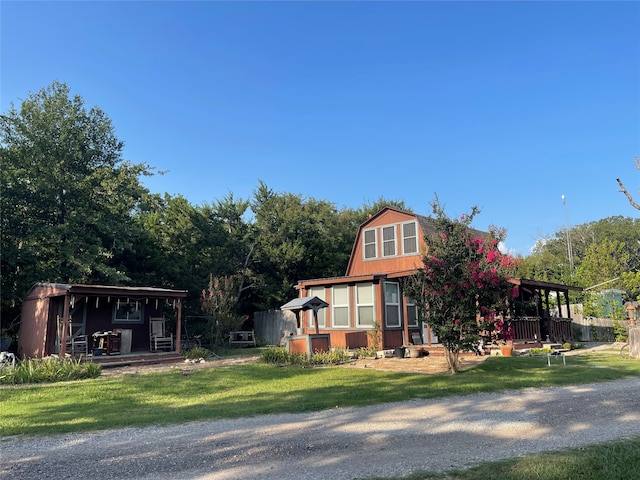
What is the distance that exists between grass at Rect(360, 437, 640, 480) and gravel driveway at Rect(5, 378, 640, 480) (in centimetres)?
22

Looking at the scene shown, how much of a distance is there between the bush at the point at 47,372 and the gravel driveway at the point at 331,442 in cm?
618

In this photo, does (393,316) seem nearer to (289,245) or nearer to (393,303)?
(393,303)

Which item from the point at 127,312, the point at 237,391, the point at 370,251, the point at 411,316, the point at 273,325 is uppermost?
the point at 370,251

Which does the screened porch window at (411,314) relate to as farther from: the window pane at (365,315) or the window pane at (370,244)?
the window pane at (370,244)

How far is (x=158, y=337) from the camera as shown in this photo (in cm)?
1812

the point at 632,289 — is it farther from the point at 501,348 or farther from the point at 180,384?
the point at 180,384

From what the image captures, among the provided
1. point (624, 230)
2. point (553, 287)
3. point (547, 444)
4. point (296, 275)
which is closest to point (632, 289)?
point (553, 287)

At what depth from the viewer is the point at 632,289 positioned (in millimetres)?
21859

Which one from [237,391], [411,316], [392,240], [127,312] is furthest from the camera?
[392,240]

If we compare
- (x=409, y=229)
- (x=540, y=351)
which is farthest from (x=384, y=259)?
(x=540, y=351)

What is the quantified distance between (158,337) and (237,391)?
34.2 ft

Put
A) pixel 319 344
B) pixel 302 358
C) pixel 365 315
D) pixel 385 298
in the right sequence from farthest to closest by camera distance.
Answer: pixel 365 315
pixel 385 298
pixel 319 344
pixel 302 358

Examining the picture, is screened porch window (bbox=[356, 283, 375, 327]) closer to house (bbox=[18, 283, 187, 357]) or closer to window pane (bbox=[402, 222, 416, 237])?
window pane (bbox=[402, 222, 416, 237])

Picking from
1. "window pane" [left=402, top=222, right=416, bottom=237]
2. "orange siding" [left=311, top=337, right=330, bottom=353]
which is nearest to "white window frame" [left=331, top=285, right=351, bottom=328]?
"orange siding" [left=311, top=337, right=330, bottom=353]
